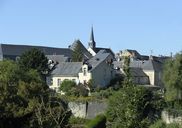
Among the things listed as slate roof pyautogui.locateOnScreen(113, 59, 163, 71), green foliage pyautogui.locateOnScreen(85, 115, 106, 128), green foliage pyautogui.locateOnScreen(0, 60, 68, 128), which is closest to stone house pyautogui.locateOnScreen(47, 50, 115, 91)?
slate roof pyautogui.locateOnScreen(113, 59, 163, 71)

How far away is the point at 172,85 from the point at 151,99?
5398mm

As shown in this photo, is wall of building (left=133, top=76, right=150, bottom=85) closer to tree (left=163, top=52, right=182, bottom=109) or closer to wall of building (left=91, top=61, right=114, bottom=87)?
wall of building (left=91, top=61, right=114, bottom=87)

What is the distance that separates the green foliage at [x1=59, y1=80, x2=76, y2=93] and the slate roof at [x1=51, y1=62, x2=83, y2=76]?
4.84m

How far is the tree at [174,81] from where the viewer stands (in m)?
49.5

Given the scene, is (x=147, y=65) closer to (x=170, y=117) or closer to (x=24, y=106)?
(x=170, y=117)

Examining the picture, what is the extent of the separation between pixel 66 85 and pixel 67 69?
7.60m

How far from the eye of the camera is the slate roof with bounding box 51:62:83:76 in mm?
75312

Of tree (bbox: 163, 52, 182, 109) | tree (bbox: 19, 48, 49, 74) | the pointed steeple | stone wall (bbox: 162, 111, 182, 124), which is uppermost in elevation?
the pointed steeple

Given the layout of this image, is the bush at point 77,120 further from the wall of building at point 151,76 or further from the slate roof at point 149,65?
the slate roof at point 149,65

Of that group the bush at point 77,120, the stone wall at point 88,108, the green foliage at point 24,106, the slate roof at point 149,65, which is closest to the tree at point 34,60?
the slate roof at point 149,65

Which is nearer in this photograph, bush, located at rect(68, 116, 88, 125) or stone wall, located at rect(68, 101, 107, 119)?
bush, located at rect(68, 116, 88, 125)

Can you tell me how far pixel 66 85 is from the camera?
69.2 meters

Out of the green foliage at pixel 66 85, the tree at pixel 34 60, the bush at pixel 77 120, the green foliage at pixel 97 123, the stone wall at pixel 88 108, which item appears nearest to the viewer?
the green foliage at pixel 97 123

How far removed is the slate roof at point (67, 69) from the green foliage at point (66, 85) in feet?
15.9
